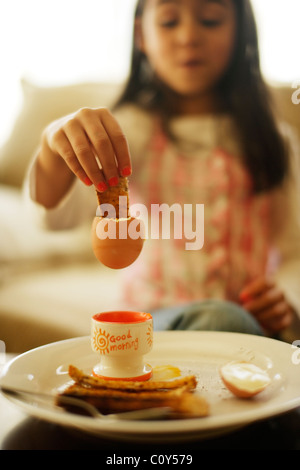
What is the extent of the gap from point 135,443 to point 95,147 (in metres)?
0.30

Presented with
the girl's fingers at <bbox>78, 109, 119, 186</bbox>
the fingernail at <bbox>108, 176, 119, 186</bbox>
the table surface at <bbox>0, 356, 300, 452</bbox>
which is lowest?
the table surface at <bbox>0, 356, 300, 452</bbox>

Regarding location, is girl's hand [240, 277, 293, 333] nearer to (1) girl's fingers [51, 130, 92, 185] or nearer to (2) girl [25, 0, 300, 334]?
(2) girl [25, 0, 300, 334]

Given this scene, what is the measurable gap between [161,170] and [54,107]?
600 millimetres

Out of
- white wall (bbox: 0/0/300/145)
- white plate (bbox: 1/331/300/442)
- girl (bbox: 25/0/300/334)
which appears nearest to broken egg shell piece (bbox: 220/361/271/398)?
white plate (bbox: 1/331/300/442)

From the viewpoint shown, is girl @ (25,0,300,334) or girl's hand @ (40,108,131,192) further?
girl @ (25,0,300,334)

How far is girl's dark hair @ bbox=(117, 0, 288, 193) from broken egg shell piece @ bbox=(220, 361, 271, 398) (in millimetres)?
706

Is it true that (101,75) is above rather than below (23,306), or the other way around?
above

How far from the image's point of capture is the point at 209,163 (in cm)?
112

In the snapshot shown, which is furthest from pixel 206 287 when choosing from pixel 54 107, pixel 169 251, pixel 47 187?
pixel 54 107

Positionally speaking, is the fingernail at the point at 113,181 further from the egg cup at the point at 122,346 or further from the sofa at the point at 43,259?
the sofa at the point at 43,259

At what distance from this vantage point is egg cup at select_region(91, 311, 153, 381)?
0.53 m

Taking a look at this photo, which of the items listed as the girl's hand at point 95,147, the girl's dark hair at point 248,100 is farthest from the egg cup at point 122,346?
the girl's dark hair at point 248,100

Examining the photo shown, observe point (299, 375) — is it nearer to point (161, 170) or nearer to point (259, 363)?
point (259, 363)

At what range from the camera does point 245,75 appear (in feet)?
3.88
